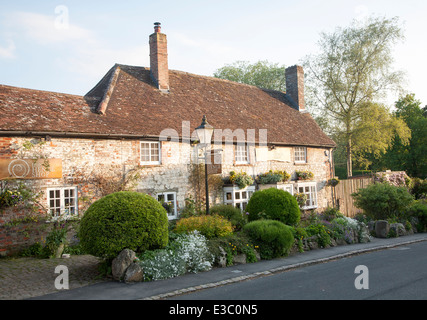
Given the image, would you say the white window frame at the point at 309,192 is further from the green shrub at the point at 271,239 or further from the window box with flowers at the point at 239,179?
the green shrub at the point at 271,239

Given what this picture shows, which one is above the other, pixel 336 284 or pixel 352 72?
pixel 352 72

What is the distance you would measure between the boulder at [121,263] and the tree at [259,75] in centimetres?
3625

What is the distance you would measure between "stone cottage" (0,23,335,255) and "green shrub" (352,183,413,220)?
3734 mm

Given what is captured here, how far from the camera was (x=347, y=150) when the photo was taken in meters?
31.8

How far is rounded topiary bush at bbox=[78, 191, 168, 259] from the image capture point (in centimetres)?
891

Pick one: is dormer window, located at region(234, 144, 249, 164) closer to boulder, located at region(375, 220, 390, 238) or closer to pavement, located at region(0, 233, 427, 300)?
boulder, located at region(375, 220, 390, 238)

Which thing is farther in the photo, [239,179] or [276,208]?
[239,179]

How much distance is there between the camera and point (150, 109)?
651 inches

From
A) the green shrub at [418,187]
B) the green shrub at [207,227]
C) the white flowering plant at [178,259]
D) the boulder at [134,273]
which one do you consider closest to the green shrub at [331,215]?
the green shrub at [207,227]

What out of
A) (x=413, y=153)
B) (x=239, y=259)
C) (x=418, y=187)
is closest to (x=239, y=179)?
(x=239, y=259)

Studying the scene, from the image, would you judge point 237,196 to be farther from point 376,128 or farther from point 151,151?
point 376,128

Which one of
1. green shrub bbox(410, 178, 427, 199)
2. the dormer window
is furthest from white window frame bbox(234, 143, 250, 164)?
green shrub bbox(410, 178, 427, 199)

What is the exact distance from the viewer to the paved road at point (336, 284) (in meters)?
7.32

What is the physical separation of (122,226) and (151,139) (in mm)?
6527
